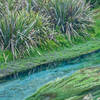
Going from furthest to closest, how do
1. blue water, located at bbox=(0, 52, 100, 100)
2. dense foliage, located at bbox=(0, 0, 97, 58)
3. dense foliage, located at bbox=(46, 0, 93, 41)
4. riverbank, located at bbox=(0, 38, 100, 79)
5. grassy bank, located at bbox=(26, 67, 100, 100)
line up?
1. dense foliage, located at bbox=(46, 0, 93, 41)
2. dense foliage, located at bbox=(0, 0, 97, 58)
3. riverbank, located at bbox=(0, 38, 100, 79)
4. blue water, located at bbox=(0, 52, 100, 100)
5. grassy bank, located at bbox=(26, 67, 100, 100)

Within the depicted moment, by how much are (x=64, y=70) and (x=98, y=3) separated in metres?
11.3

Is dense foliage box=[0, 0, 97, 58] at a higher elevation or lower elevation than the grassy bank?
higher

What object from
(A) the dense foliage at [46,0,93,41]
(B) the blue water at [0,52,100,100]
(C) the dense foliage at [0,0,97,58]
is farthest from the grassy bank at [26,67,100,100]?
(A) the dense foliage at [46,0,93,41]

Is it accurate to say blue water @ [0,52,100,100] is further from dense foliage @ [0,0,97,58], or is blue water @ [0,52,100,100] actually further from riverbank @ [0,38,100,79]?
dense foliage @ [0,0,97,58]

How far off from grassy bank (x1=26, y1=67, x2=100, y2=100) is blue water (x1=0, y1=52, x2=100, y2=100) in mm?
546

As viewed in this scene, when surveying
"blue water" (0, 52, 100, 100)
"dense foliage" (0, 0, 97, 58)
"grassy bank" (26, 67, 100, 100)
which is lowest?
"blue water" (0, 52, 100, 100)

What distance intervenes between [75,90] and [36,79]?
2.52 metres

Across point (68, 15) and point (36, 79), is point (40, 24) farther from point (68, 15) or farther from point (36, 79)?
point (36, 79)

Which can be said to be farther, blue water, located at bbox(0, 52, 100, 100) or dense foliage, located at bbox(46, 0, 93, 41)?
dense foliage, located at bbox(46, 0, 93, 41)

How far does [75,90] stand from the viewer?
705 cm

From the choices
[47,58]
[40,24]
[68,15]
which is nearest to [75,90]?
[47,58]

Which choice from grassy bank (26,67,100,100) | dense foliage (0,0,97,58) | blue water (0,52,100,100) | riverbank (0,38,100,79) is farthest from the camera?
dense foliage (0,0,97,58)

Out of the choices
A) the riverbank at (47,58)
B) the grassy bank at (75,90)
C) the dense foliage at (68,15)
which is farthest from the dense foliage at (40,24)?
the grassy bank at (75,90)

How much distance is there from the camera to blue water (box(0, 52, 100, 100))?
809 cm
